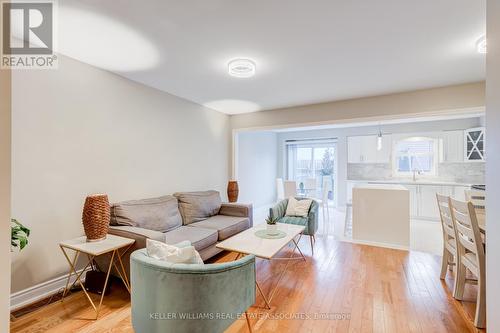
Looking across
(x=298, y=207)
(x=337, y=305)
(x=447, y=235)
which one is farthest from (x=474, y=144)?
(x=337, y=305)

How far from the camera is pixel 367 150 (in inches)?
245

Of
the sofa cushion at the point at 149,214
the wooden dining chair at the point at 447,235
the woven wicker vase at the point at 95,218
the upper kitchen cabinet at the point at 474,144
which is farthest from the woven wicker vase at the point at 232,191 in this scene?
the upper kitchen cabinet at the point at 474,144

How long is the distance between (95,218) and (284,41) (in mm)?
2377

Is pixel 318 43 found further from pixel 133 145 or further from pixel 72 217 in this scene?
pixel 72 217

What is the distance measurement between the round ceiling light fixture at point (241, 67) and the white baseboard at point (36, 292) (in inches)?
110

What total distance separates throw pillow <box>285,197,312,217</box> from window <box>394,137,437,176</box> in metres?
3.57

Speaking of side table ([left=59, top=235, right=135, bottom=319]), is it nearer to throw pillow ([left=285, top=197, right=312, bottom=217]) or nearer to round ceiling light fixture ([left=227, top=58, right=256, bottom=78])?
round ceiling light fixture ([left=227, top=58, right=256, bottom=78])

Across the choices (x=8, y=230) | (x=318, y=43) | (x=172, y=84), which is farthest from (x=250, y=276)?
(x=172, y=84)

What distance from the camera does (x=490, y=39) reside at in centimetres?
127

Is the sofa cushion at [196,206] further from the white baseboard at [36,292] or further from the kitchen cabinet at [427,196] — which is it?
the kitchen cabinet at [427,196]

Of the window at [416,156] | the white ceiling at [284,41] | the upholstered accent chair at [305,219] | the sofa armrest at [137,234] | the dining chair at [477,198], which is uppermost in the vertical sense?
the white ceiling at [284,41]

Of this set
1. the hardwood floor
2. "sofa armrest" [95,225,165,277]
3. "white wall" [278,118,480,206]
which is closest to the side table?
"sofa armrest" [95,225,165,277]

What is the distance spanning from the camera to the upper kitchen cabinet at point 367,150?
6.01 m

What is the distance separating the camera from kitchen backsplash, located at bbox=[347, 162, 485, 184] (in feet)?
16.8
